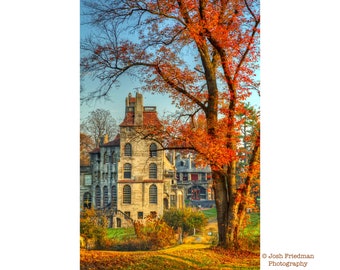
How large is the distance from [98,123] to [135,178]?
1.04 m

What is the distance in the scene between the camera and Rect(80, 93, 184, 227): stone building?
940cm

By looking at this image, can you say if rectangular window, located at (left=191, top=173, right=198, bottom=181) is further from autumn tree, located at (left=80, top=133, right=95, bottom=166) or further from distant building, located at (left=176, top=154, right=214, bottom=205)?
autumn tree, located at (left=80, top=133, right=95, bottom=166)

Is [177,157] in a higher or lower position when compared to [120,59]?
lower

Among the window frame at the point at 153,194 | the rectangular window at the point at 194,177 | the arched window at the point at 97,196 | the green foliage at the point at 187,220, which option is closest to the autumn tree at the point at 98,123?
the arched window at the point at 97,196

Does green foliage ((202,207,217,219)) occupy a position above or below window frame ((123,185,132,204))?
below

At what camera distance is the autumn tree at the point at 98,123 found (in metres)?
9.30

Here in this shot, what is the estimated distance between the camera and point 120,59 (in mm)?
9422

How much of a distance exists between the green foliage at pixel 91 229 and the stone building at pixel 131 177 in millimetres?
127

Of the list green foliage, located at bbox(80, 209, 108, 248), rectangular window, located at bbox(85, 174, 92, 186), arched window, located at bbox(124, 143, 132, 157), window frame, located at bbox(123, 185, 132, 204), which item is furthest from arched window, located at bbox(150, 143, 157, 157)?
green foliage, located at bbox(80, 209, 108, 248)

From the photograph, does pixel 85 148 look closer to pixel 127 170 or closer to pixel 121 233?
pixel 127 170

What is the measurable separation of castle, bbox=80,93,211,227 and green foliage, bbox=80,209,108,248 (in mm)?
143

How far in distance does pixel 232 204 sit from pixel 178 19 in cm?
302
